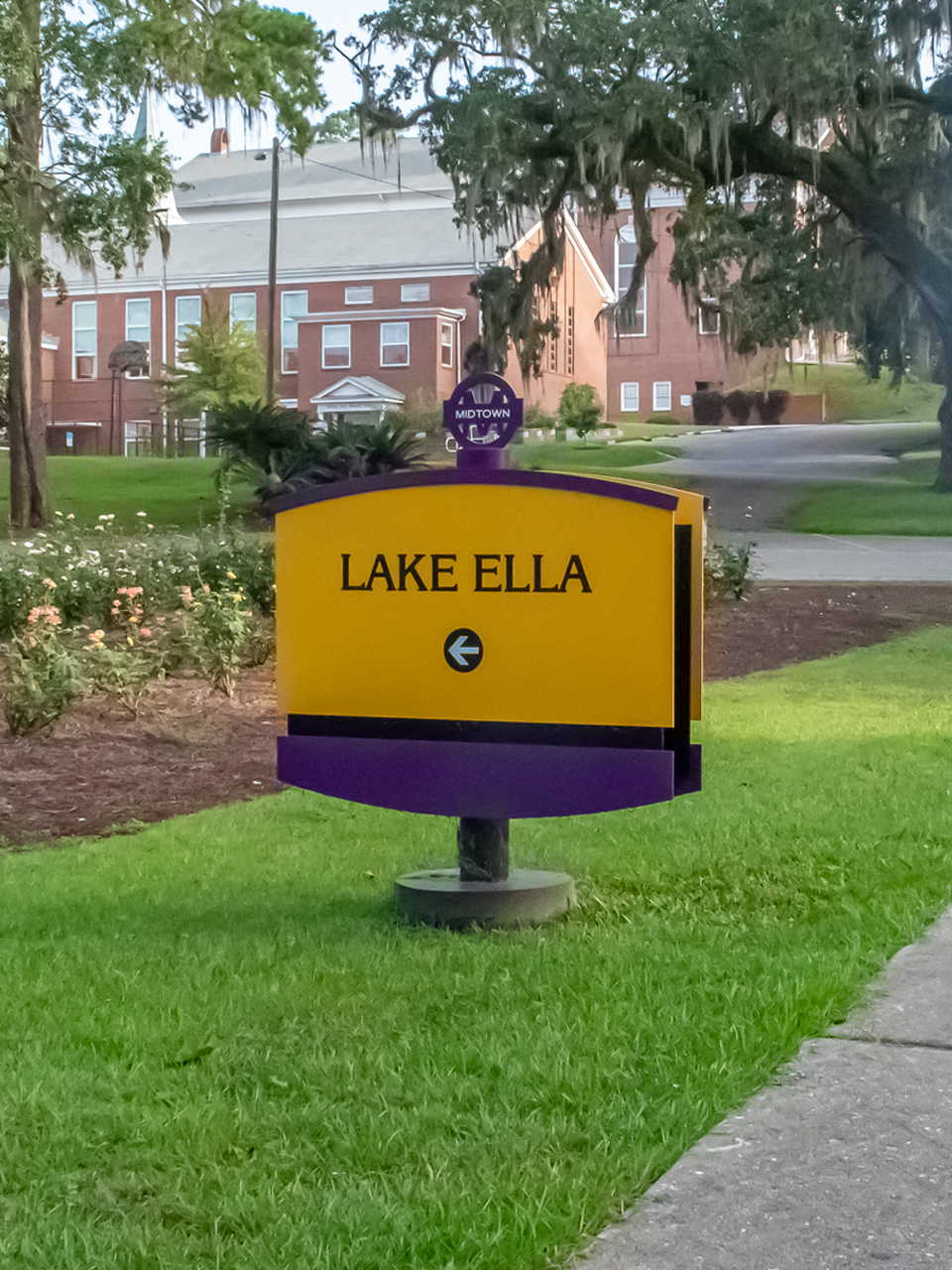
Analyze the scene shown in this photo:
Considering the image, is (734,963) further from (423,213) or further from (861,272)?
(423,213)

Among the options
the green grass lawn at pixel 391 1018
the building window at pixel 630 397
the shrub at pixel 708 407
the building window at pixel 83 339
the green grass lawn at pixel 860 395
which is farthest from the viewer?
the building window at pixel 630 397

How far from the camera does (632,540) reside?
14.3ft

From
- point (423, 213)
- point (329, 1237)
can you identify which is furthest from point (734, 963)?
point (423, 213)

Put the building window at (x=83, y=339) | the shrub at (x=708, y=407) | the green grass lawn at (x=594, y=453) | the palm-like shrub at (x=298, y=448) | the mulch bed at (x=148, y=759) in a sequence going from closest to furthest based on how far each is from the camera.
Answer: the mulch bed at (x=148, y=759) → the palm-like shrub at (x=298, y=448) → the green grass lawn at (x=594, y=453) → the building window at (x=83, y=339) → the shrub at (x=708, y=407)

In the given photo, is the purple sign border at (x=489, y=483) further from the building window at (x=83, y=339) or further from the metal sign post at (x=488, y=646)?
the building window at (x=83, y=339)

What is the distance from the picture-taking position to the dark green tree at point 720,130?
2702 centimetres

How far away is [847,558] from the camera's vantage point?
22656 millimetres

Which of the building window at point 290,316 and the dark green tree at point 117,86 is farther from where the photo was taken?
the building window at point 290,316

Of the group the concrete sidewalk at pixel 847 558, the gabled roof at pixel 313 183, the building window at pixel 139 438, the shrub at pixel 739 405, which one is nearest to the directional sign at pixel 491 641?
the concrete sidewalk at pixel 847 558

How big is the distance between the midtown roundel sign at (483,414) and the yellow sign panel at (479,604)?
0.21 meters

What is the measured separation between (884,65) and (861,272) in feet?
20.5

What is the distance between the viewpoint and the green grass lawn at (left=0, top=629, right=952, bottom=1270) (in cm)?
274

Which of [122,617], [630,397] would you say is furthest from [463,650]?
[630,397]

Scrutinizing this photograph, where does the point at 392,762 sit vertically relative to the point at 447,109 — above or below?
below
